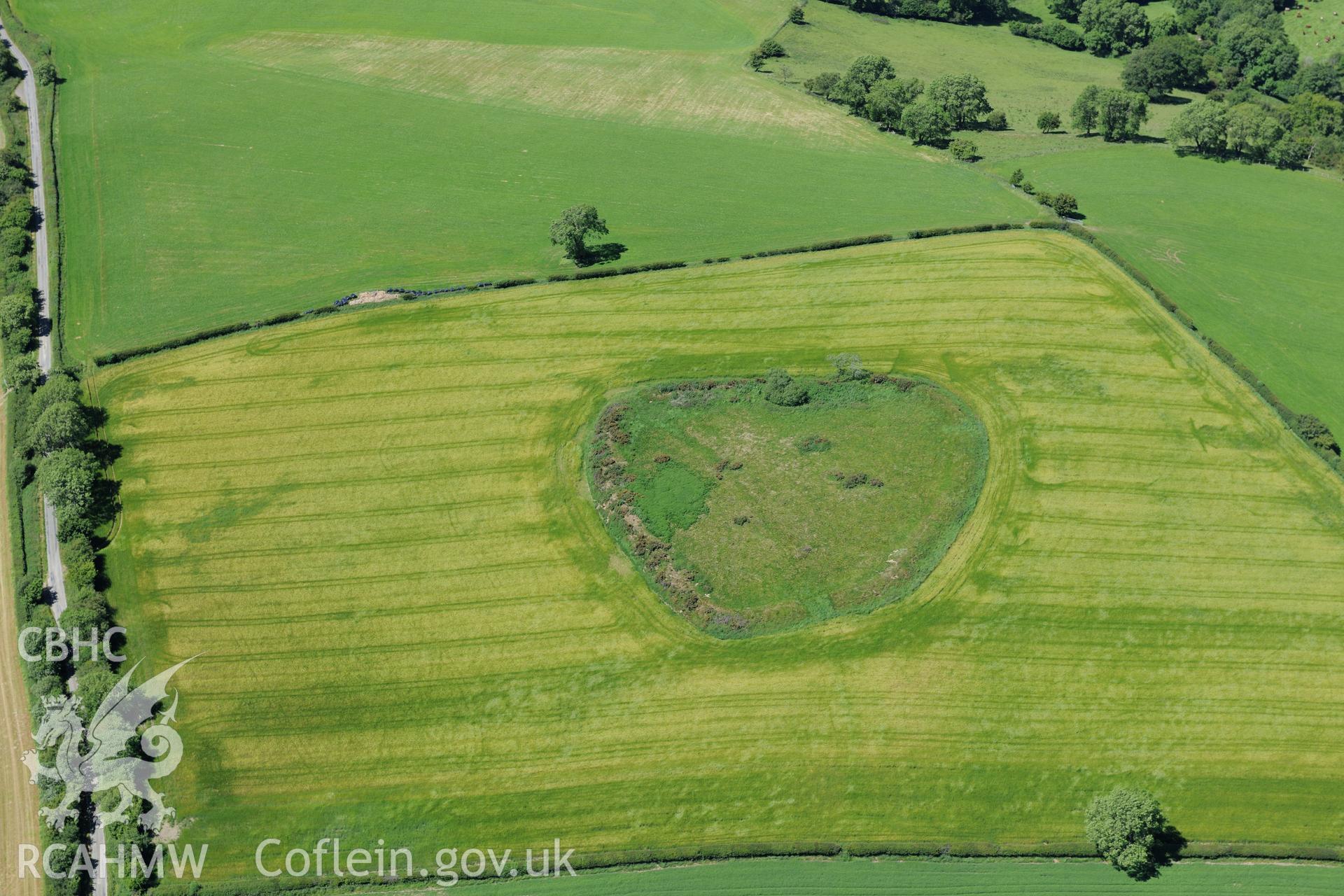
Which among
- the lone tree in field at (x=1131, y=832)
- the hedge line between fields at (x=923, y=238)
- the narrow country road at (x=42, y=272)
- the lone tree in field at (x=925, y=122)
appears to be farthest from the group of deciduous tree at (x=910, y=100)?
the narrow country road at (x=42, y=272)

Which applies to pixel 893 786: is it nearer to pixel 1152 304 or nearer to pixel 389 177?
pixel 1152 304

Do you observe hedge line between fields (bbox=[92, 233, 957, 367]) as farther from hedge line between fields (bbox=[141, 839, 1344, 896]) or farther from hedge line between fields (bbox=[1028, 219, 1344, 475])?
hedge line between fields (bbox=[141, 839, 1344, 896])

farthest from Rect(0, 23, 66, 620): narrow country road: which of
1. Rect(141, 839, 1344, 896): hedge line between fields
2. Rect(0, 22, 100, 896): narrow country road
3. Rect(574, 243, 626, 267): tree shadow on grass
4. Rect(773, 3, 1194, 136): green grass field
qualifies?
Rect(773, 3, 1194, 136): green grass field

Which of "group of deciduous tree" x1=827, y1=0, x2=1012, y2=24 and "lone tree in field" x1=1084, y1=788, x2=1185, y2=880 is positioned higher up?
"group of deciduous tree" x1=827, y1=0, x2=1012, y2=24

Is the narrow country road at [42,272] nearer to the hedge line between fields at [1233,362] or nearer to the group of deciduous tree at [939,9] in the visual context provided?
the hedge line between fields at [1233,362]

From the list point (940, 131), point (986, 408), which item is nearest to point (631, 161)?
point (940, 131)
